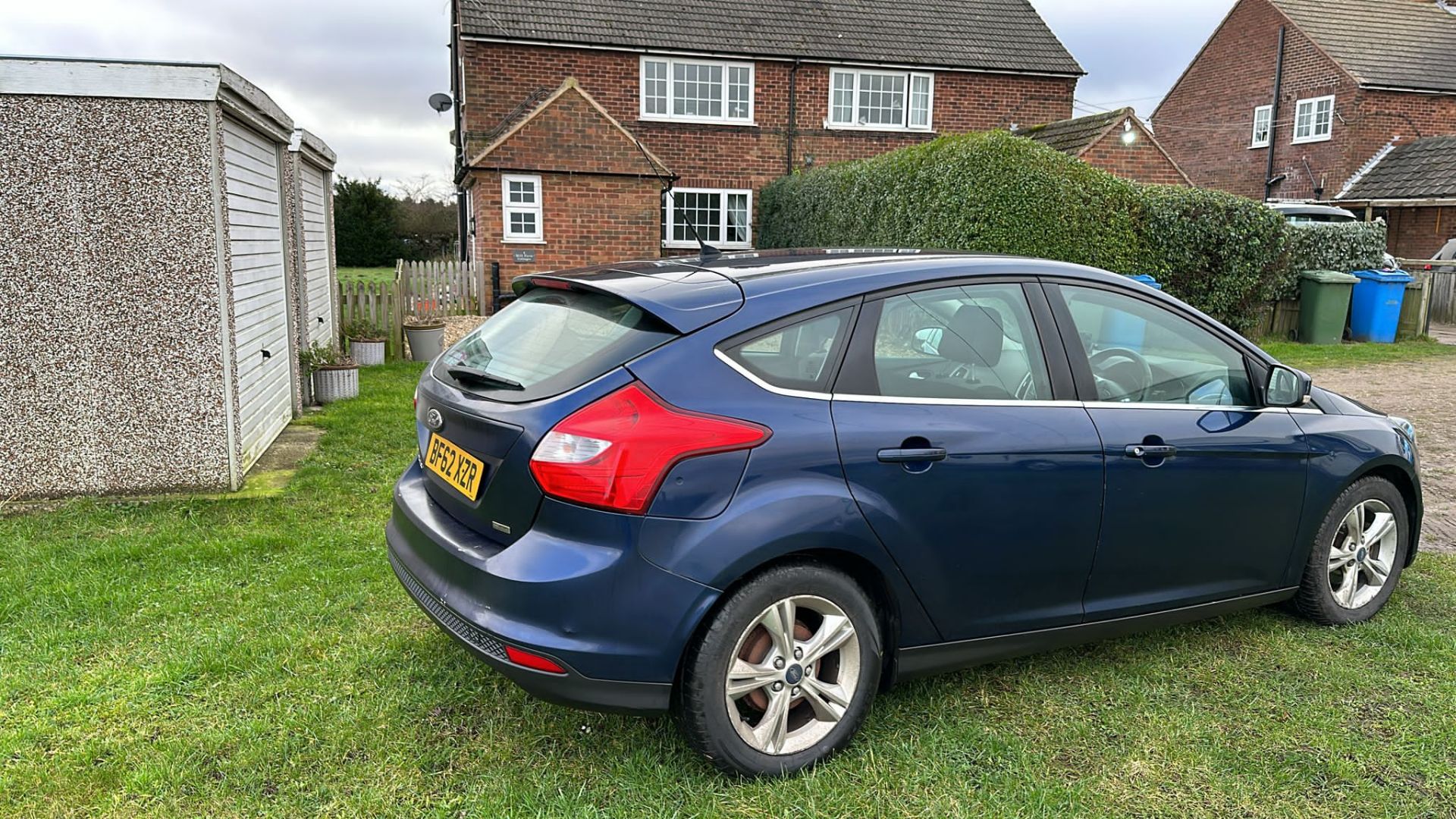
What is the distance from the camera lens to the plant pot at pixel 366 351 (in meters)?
11.8

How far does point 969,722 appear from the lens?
11.0 ft

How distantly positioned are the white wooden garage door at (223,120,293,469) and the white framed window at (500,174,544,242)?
946cm

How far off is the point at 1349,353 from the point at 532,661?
15.4 m

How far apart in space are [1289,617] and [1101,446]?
5.52ft

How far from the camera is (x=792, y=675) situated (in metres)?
2.94

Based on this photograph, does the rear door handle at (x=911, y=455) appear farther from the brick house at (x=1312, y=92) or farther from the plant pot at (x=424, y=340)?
the brick house at (x=1312, y=92)

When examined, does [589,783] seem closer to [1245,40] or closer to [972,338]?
[972,338]

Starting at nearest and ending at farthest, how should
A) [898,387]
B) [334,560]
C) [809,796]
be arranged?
1. [809,796]
2. [898,387]
3. [334,560]

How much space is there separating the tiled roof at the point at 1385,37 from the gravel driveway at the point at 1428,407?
54.2ft

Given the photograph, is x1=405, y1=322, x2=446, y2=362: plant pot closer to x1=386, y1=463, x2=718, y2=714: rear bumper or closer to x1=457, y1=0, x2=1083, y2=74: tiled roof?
x1=386, y1=463, x2=718, y2=714: rear bumper

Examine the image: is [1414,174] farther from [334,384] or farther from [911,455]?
[911,455]

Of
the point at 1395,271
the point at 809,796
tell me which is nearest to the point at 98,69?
the point at 809,796

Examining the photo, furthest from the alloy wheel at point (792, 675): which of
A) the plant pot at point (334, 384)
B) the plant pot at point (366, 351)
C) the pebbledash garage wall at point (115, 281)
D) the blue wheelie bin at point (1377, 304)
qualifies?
the blue wheelie bin at point (1377, 304)

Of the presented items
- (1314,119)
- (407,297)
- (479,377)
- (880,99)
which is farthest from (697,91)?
(479,377)
